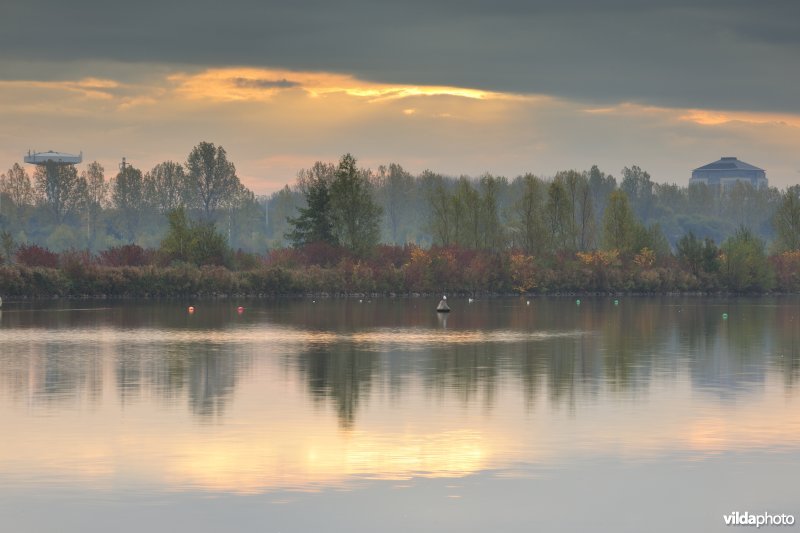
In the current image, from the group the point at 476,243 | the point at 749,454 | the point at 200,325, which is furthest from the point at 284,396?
the point at 476,243

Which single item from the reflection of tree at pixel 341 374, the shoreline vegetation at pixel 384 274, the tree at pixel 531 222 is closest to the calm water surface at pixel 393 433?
the reflection of tree at pixel 341 374

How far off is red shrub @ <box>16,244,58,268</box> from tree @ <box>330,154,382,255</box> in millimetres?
32139

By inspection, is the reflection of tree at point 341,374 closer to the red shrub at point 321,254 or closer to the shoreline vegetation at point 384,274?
the shoreline vegetation at point 384,274

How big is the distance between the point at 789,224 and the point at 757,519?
5527 inches

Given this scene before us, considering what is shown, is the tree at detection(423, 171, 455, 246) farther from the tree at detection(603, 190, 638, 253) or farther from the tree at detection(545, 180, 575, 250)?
the tree at detection(603, 190, 638, 253)

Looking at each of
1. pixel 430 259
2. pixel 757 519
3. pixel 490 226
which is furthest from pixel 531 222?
pixel 757 519

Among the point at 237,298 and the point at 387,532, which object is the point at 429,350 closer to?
the point at 387,532

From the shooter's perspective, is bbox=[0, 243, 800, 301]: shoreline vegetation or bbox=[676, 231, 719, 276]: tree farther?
bbox=[676, 231, 719, 276]: tree

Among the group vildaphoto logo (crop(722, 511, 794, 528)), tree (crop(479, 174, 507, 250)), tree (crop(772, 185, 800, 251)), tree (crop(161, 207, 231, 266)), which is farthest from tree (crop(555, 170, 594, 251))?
vildaphoto logo (crop(722, 511, 794, 528))

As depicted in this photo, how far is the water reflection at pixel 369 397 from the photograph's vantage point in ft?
71.5

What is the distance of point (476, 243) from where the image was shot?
13325cm

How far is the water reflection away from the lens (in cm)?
2178

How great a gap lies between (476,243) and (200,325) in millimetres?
74015

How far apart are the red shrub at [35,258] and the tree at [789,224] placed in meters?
89.3
